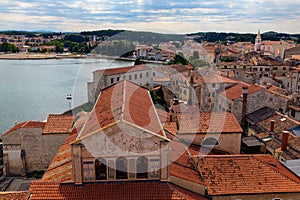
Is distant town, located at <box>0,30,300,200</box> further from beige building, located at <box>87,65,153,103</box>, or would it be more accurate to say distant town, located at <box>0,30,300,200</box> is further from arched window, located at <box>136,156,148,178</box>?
beige building, located at <box>87,65,153,103</box>

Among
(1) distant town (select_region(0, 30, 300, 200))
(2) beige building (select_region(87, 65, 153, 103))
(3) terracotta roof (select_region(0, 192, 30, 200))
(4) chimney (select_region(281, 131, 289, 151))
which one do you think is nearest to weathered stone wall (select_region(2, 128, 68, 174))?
(1) distant town (select_region(0, 30, 300, 200))

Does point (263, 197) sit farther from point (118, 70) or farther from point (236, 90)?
point (118, 70)

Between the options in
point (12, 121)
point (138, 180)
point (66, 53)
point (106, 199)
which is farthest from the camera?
point (66, 53)

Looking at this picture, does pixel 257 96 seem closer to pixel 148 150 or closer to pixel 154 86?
pixel 148 150

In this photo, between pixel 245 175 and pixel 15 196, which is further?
pixel 245 175

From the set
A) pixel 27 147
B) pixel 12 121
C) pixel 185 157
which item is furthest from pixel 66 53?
pixel 185 157

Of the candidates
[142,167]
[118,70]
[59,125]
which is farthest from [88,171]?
[118,70]
